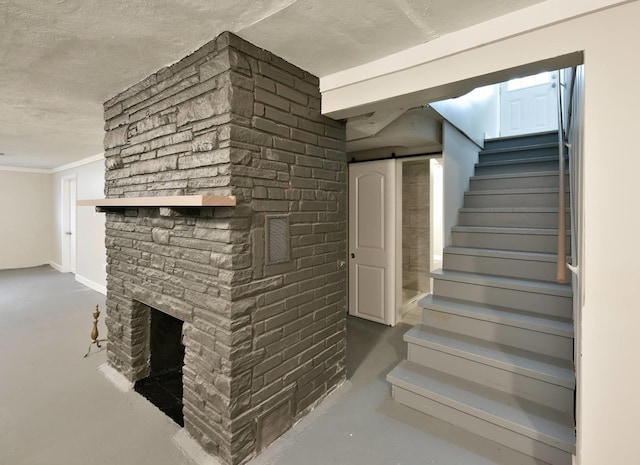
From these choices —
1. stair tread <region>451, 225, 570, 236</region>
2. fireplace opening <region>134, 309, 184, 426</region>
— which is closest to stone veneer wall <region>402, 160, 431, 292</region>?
stair tread <region>451, 225, 570, 236</region>

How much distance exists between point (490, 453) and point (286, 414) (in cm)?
114

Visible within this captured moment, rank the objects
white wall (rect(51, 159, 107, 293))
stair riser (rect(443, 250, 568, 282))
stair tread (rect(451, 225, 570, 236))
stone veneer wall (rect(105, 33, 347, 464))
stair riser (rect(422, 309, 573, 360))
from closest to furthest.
→ stone veneer wall (rect(105, 33, 347, 464)) < stair riser (rect(422, 309, 573, 360)) < stair riser (rect(443, 250, 568, 282)) < stair tread (rect(451, 225, 570, 236)) < white wall (rect(51, 159, 107, 293))

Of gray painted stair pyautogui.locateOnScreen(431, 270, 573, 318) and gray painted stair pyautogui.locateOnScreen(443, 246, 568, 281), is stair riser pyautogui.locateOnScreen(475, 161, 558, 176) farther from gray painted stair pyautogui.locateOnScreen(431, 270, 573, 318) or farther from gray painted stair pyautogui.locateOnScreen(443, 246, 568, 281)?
gray painted stair pyautogui.locateOnScreen(431, 270, 573, 318)

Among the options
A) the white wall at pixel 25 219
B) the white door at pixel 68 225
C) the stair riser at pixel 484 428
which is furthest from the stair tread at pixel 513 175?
the white wall at pixel 25 219

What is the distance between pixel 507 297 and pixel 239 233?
1.99 metres

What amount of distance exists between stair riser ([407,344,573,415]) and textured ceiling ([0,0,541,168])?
6.30 feet

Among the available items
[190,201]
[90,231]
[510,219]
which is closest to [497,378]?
[510,219]

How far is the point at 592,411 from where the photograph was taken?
1.22 m

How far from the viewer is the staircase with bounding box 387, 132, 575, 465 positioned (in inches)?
69.4

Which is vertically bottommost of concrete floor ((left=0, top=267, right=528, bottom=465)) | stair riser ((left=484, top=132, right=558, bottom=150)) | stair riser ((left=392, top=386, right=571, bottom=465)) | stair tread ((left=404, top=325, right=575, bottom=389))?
concrete floor ((left=0, top=267, right=528, bottom=465))

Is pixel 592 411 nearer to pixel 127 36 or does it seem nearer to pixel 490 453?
pixel 490 453

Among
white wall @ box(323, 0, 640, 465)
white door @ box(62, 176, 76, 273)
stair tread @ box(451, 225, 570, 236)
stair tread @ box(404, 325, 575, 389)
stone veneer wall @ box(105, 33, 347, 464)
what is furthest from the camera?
white door @ box(62, 176, 76, 273)

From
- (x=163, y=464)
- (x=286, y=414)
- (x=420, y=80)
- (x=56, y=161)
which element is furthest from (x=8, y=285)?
(x=420, y=80)

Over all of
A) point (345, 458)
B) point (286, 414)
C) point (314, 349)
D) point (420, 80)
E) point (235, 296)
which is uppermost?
point (420, 80)
